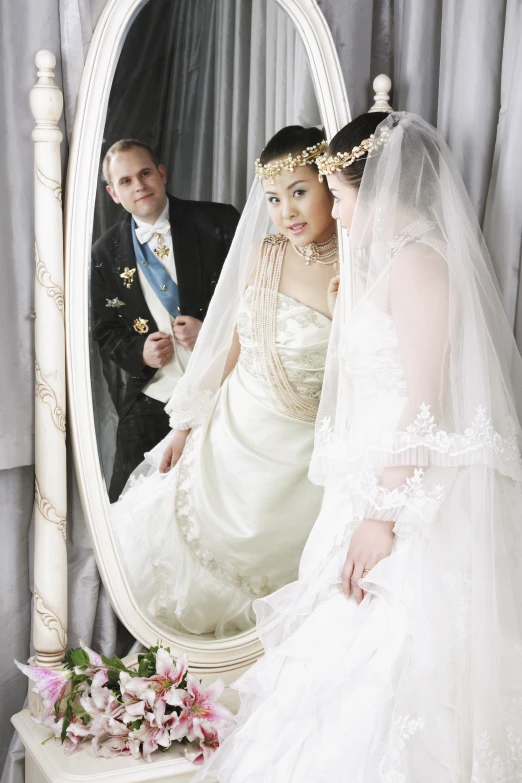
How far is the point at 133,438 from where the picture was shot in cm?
166

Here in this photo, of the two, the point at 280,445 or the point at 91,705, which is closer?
the point at 91,705

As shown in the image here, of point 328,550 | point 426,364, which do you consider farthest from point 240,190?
point 328,550

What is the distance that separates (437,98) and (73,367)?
3.35 feet

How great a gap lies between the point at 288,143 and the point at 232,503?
2.50 ft

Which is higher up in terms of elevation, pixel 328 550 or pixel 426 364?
pixel 426 364

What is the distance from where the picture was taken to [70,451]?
1.71m

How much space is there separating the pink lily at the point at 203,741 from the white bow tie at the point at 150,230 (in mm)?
931

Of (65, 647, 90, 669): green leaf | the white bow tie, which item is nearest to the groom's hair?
the white bow tie

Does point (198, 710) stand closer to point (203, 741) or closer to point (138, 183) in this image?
point (203, 741)

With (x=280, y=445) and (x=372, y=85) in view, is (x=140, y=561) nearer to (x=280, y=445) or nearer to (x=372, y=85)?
(x=280, y=445)

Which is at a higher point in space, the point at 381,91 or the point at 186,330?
the point at 381,91

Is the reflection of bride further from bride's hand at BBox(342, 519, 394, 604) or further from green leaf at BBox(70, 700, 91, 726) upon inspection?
bride's hand at BBox(342, 519, 394, 604)

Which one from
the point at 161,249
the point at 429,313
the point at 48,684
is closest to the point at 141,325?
the point at 161,249

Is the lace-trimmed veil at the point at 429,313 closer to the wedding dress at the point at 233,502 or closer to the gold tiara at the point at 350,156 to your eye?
the gold tiara at the point at 350,156
